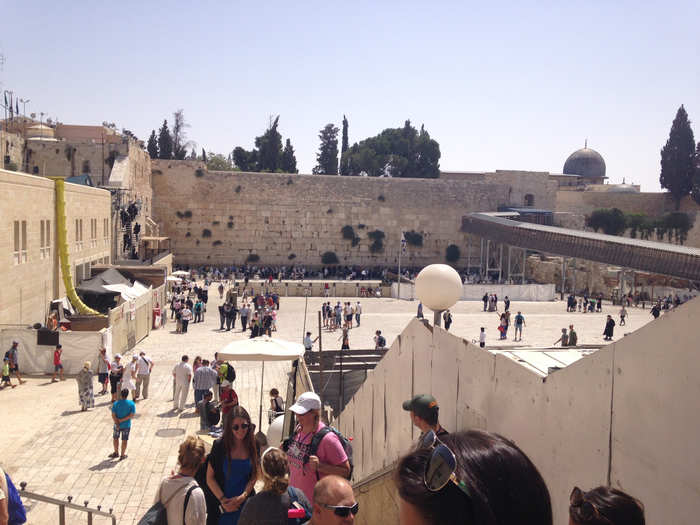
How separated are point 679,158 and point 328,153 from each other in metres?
26.1

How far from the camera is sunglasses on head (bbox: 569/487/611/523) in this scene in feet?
3.89

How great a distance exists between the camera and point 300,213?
117 ft

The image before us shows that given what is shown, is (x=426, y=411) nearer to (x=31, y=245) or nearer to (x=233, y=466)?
(x=233, y=466)

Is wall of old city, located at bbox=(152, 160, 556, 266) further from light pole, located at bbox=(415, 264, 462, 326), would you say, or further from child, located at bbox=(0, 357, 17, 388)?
light pole, located at bbox=(415, 264, 462, 326)

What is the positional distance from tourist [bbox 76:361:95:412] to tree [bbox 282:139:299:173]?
35.6m

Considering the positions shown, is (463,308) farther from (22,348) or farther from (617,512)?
(617,512)

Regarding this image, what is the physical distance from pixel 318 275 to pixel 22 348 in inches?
898

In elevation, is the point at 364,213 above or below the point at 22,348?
above

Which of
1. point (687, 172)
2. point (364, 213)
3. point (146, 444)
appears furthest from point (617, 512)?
point (687, 172)

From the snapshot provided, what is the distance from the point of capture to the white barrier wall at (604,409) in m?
2.02

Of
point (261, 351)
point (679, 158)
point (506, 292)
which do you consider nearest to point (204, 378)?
point (261, 351)

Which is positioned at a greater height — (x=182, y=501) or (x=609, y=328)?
→ (x=182, y=501)

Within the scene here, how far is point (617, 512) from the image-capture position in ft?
3.90

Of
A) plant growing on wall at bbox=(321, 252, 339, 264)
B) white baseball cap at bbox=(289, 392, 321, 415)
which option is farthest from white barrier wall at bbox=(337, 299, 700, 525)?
plant growing on wall at bbox=(321, 252, 339, 264)
